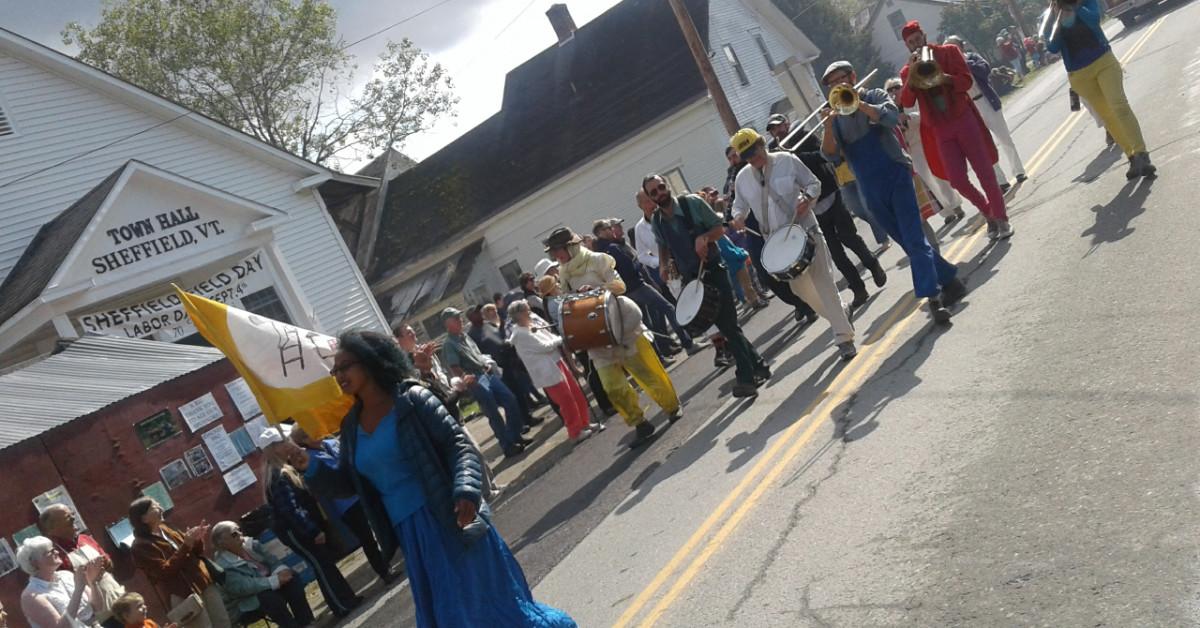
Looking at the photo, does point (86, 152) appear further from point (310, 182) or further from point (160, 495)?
point (160, 495)

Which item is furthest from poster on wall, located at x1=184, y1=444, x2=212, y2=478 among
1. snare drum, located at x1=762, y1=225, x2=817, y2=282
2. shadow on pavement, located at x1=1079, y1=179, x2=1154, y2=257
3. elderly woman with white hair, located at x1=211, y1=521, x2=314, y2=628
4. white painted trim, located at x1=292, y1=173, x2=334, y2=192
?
white painted trim, located at x1=292, y1=173, x2=334, y2=192

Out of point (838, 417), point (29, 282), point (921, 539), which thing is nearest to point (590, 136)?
point (29, 282)

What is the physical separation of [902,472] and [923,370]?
1.87 meters

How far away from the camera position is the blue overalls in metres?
9.32

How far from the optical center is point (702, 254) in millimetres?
10039

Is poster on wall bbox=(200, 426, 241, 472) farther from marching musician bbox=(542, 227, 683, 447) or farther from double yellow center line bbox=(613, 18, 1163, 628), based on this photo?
double yellow center line bbox=(613, 18, 1163, 628)

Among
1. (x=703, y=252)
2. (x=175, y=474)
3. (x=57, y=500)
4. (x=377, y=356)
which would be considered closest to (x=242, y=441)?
(x=175, y=474)

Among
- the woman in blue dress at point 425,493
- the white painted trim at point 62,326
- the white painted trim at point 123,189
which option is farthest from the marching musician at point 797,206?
the white painted trim at point 62,326

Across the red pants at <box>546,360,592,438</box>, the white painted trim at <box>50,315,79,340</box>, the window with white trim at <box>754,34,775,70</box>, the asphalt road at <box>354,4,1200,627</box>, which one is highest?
the window with white trim at <box>754,34,775,70</box>

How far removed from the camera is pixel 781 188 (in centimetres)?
975

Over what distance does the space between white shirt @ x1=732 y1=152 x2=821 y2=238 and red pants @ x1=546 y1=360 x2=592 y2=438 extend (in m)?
3.45

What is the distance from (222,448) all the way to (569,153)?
80.1 ft

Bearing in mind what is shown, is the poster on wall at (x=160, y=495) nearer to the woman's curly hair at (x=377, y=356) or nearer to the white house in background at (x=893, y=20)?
the woman's curly hair at (x=377, y=356)

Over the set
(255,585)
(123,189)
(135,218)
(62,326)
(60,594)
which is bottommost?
(255,585)
